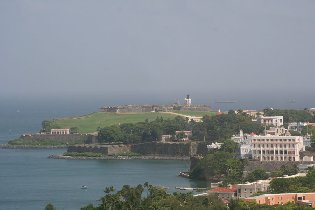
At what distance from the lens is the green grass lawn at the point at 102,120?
281ft

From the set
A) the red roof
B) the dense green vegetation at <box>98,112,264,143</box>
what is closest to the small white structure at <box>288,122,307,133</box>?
the dense green vegetation at <box>98,112,264,143</box>

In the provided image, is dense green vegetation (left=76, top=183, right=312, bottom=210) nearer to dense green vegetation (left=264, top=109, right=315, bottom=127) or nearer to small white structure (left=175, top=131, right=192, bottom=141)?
small white structure (left=175, top=131, right=192, bottom=141)

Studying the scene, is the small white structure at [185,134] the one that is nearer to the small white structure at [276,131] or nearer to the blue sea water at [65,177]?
the blue sea water at [65,177]

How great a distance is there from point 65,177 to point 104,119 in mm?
36693

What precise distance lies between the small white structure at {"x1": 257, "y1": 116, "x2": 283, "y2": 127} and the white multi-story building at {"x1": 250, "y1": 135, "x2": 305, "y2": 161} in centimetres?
1331

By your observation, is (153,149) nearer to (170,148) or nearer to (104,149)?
(170,148)

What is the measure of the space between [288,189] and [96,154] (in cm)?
3138

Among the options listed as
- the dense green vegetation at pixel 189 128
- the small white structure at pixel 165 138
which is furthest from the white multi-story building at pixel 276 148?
the small white structure at pixel 165 138

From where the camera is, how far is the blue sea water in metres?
44.3

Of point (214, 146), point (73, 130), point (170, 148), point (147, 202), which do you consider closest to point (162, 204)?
point (147, 202)

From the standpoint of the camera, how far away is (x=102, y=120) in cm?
9006

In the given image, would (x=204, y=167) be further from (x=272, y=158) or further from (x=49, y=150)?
(x=49, y=150)

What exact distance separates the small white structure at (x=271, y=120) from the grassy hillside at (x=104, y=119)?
16923mm

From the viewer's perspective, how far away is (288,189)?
38125mm
